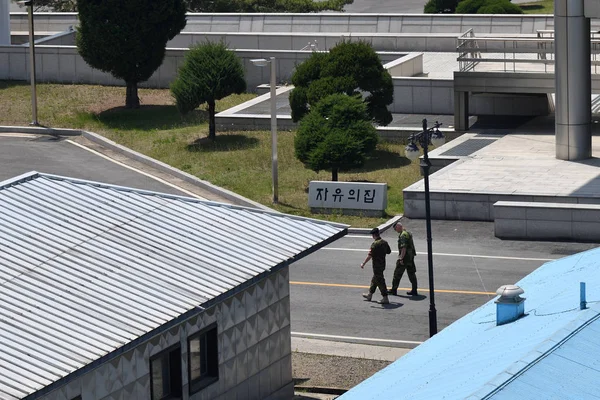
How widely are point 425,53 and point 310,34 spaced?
4714 millimetres

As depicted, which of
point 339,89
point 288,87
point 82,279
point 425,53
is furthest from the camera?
point 425,53

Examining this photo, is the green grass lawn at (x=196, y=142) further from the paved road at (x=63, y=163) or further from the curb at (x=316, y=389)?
the curb at (x=316, y=389)

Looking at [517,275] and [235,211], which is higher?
[235,211]

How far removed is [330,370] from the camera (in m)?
23.3

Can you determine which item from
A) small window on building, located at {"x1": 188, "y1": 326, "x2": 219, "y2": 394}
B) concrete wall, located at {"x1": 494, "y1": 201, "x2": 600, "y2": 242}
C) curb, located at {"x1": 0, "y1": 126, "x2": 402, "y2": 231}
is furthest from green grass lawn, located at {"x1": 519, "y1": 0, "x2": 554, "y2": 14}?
small window on building, located at {"x1": 188, "y1": 326, "x2": 219, "y2": 394}

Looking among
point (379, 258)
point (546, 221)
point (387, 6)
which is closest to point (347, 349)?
Answer: point (379, 258)

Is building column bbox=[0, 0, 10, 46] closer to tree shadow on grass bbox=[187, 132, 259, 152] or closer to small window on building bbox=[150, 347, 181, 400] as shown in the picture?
tree shadow on grass bbox=[187, 132, 259, 152]

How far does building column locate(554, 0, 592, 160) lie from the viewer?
36.2 meters

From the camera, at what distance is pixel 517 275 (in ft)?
95.7

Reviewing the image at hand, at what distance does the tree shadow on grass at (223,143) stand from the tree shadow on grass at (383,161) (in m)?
4.14

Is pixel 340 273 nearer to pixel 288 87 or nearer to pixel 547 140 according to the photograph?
pixel 547 140

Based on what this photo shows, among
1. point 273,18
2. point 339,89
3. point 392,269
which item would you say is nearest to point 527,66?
point 339,89

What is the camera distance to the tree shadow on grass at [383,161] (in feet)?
130

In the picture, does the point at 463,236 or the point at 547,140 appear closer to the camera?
the point at 463,236
